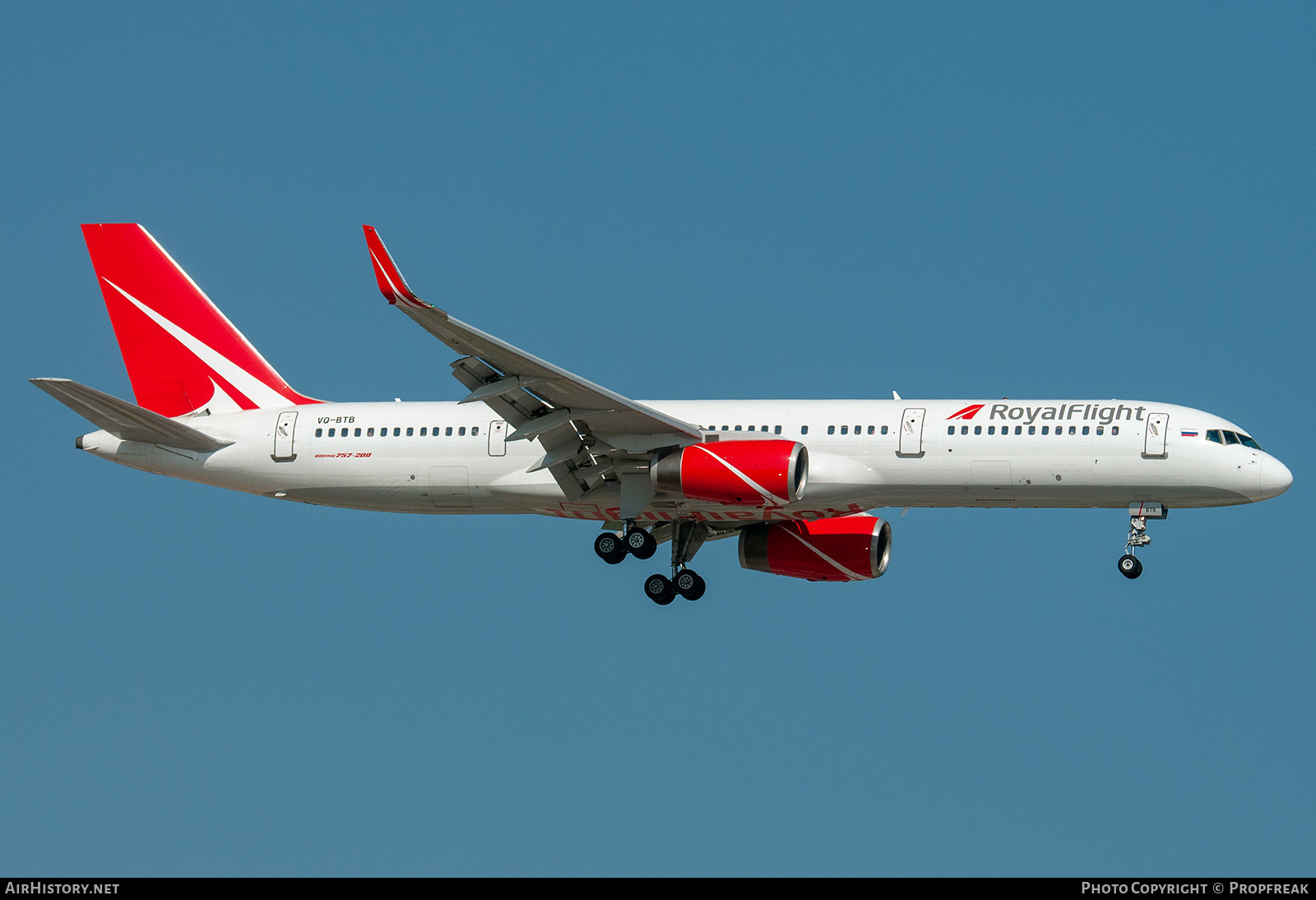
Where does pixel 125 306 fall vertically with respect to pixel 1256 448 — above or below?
above

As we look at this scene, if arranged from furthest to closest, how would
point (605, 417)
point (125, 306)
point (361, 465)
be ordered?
1. point (125, 306)
2. point (361, 465)
3. point (605, 417)

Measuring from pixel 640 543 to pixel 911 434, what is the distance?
7.40 metres

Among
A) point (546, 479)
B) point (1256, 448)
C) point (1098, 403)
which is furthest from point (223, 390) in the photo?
point (1256, 448)

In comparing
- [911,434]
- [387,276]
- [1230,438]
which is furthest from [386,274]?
[1230,438]

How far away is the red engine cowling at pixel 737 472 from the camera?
4253cm

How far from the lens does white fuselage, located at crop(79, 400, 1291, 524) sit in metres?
42.7

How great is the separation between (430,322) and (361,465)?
10.2 metres

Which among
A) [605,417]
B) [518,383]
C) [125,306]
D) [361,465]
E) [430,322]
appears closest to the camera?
[430,322]

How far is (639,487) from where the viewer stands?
148 ft

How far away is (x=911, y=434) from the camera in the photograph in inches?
1725

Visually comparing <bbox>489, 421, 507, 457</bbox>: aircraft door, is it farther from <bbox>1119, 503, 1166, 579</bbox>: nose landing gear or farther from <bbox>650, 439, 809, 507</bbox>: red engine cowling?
<bbox>1119, 503, 1166, 579</bbox>: nose landing gear

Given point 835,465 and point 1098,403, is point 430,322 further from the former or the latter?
point 1098,403

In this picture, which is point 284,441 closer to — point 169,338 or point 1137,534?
point 169,338

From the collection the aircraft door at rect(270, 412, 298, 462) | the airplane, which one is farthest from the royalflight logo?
the aircraft door at rect(270, 412, 298, 462)
